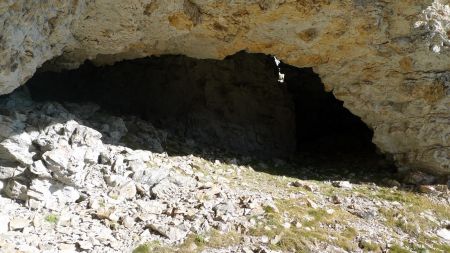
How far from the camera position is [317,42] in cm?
1048

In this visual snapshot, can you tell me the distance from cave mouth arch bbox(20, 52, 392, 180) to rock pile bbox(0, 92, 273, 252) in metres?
2.42

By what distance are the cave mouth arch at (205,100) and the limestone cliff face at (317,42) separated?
1.74 m

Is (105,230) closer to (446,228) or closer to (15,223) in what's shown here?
(15,223)

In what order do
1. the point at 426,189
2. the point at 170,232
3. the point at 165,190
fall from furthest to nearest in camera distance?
the point at 426,189 < the point at 165,190 < the point at 170,232

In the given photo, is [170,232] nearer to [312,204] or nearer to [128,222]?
[128,222]

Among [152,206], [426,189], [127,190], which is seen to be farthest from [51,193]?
[426,189]

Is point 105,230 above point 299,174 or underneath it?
underneath

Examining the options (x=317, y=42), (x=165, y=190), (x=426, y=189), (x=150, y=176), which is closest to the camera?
(x=165, y=190)

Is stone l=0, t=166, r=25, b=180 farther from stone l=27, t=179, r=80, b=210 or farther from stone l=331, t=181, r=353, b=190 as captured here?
stone l=331, t=181, r=353, b=190

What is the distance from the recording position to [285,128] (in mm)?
15500

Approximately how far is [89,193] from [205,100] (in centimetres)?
581

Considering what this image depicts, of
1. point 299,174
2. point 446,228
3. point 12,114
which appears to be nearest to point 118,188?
point 12,114

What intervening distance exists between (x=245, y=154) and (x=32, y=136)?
19.9ft

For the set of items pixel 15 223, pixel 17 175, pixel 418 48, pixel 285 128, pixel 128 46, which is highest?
pixel 418 48
